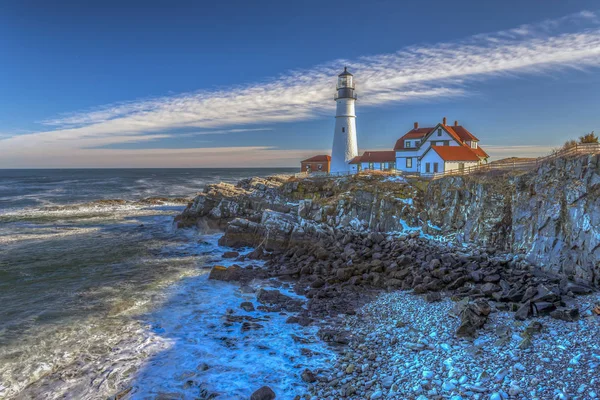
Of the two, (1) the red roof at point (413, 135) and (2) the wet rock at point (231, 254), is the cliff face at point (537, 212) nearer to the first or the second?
(2) the wet rock at point (231, 254)

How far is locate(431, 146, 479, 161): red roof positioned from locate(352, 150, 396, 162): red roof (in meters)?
7.66

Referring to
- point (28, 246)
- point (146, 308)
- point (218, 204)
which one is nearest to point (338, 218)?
point (218, 204)

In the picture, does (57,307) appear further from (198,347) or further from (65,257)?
(65,257)

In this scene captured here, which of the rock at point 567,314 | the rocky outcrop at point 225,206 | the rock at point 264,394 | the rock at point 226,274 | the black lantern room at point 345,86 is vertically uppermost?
the black lantern room at point 345,86

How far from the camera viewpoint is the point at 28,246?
84.4ft

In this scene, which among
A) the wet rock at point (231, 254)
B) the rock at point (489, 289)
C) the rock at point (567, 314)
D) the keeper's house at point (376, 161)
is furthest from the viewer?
the keeper's house at point (376, 161)

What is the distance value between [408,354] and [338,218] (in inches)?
645

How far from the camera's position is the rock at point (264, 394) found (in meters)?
8.72

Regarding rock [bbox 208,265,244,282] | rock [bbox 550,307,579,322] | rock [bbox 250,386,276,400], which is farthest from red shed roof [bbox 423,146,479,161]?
rock [bbox 250,386,276,400]

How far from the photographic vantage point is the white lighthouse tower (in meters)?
40.0

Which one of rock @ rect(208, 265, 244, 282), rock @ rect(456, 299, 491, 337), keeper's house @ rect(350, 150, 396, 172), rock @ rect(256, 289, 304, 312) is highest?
keeper's house @ rect(350, 150, 396, 172)

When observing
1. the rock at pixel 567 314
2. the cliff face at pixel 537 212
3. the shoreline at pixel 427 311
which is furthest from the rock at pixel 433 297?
the cliff face at pixel 537 212

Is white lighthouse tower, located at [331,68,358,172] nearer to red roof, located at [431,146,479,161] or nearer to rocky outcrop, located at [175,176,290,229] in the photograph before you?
rocky outcrop, located at [175,176,290,229]

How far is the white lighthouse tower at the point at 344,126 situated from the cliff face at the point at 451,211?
8.30 meters
